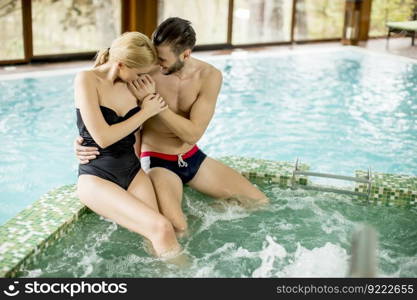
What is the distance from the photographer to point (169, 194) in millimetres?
3510

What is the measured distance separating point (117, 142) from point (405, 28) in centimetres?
1076

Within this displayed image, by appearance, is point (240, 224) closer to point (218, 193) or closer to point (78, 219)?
point (218, 193)

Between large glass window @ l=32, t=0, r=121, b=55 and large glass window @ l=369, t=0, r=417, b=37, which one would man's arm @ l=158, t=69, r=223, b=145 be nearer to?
large glass window @ l=32, t=0, r=121, b=55

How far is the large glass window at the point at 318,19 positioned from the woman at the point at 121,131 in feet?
32.8

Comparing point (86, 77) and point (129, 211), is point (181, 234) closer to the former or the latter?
point (129, 211)

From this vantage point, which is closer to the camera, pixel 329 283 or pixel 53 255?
pixel 329 283

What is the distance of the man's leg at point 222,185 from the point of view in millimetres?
3846

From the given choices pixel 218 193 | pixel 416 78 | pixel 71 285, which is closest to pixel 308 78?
pixel 416 78

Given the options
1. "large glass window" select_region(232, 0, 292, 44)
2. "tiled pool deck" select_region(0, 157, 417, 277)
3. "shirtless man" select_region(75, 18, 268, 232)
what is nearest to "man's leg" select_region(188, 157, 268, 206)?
"shirtless man" select_region(75, 18, 268, 232)

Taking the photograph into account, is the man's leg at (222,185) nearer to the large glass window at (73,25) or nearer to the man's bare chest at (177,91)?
the man's bare chest at (177,91)

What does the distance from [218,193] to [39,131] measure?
130 inches

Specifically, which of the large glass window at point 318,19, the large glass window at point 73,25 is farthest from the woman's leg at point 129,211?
the large glass window at point 318,19

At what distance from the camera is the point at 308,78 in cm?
961

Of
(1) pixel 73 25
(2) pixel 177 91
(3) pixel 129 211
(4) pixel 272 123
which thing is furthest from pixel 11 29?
(3) pixel 129 211
